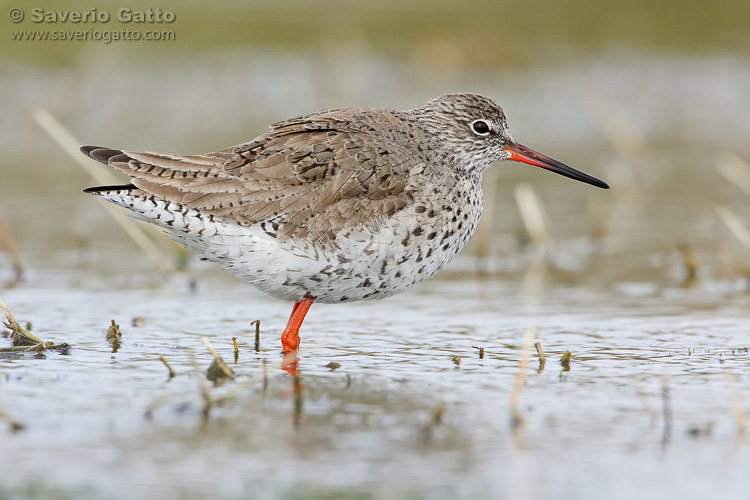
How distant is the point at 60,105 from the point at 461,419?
37.3 ft

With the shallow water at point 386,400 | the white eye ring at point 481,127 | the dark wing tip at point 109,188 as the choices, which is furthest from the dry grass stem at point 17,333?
the white eye ring at point 481,127

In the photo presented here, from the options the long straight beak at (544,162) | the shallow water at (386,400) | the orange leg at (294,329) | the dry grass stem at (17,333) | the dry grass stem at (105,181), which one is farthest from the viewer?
the dry grass stem at (105,181)

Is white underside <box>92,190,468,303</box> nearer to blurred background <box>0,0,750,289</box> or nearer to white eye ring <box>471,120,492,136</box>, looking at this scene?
white eye ring <box>471,120,492,136</box>

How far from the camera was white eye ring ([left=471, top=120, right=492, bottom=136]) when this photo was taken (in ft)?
26.2

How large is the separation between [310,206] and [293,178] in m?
0.22

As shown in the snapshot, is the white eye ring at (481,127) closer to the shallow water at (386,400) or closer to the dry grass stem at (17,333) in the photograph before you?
the shallow water at (386,400)

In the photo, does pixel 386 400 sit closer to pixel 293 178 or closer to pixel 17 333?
pixel 293 178

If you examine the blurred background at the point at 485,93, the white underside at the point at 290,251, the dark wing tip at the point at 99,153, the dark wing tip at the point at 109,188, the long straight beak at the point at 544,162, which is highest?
the blurred background at the point at 485,93

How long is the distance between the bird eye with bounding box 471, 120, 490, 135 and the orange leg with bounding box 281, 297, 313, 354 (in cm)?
192

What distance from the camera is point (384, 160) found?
701cm

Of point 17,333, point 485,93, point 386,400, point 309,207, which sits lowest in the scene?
point 386,400

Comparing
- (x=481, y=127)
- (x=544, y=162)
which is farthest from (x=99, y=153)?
(x=544, y=162)

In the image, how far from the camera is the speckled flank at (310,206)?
22.0ft

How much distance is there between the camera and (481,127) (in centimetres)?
802
